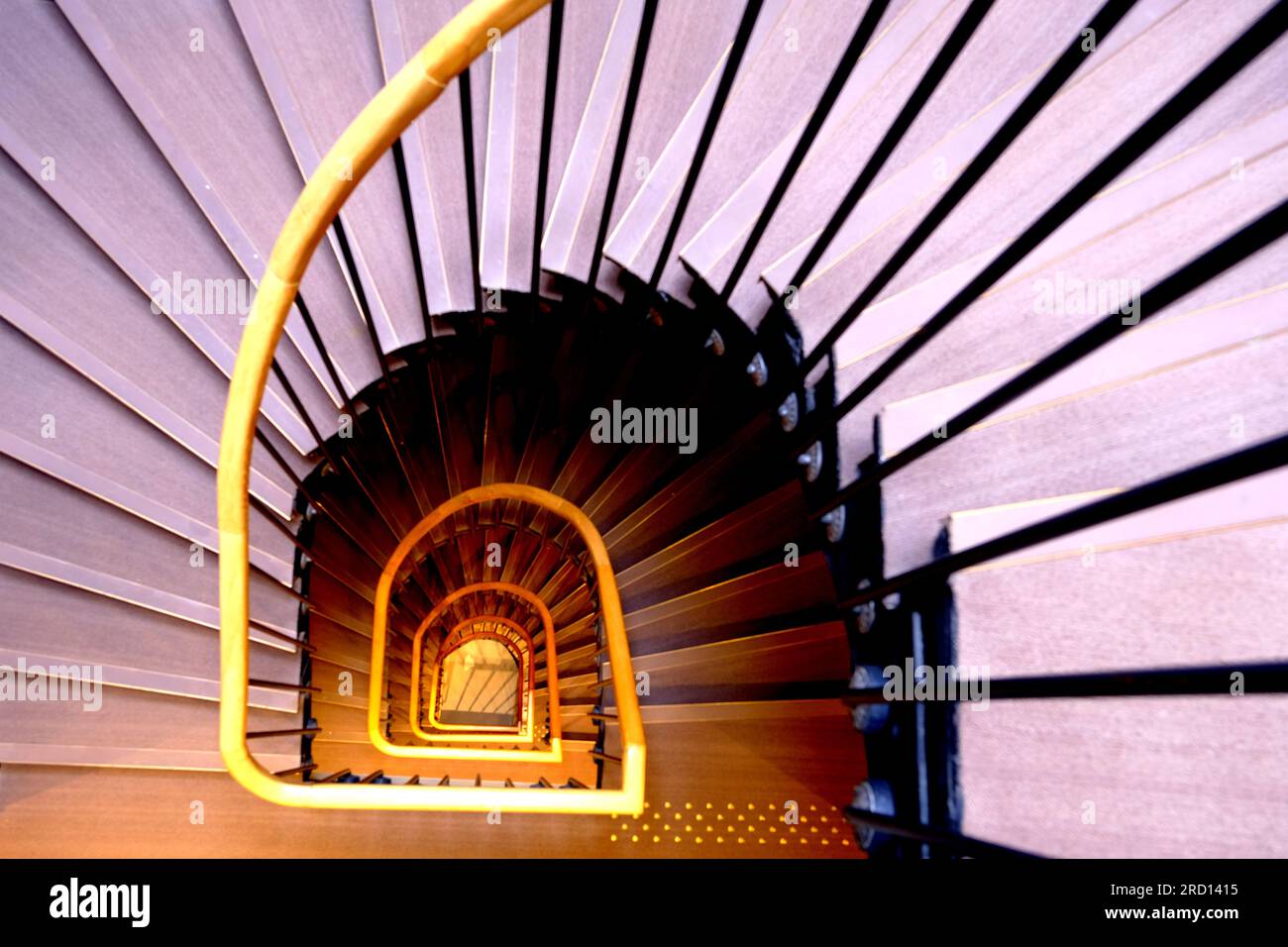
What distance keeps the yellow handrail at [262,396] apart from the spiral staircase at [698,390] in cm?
1

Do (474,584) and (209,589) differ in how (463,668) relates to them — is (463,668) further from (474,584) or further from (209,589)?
(209,589)

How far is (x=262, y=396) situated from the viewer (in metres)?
2.15

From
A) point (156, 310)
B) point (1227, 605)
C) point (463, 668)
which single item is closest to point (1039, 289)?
point (1227, 605)

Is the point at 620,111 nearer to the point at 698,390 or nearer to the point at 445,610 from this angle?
the point at 698,390

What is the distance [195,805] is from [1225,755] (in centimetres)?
377

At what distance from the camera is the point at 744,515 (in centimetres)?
310

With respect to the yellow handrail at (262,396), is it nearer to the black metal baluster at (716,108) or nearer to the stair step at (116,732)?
the black metal baluster at (716,108)

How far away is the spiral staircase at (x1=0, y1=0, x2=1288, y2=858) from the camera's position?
123cm

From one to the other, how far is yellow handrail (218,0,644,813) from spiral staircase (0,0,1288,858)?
0.5 inches

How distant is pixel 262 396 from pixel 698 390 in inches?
67.8

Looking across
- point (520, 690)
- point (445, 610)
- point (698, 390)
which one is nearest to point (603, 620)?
point (698, 390)

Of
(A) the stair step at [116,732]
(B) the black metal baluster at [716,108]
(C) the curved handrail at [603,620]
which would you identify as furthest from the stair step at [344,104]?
(A) the stair step at [116,732]

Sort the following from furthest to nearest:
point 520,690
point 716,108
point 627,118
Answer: point 520,690
point 627,118
point 716,108
